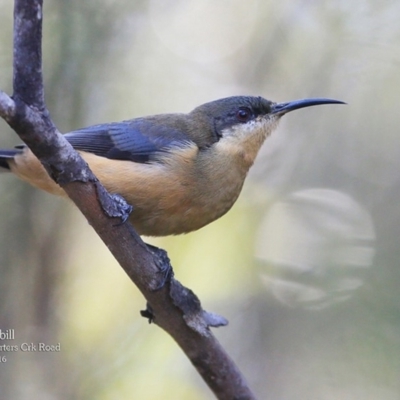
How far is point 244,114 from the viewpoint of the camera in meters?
5.50

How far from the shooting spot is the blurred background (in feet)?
16.4

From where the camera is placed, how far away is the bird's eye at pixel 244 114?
216 inches

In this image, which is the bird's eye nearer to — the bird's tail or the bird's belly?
the bird's belly

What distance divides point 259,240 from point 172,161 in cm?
170

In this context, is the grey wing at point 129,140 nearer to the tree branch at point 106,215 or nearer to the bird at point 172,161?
the bird at point 172,161

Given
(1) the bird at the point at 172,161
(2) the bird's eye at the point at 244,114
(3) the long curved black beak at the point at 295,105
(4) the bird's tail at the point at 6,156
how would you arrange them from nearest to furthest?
(1) the bird at the point at 172,161, (4) the bird's tail at the point at 6,156, (3) the long curved black beak at the point at 295,105, (2) the bird's eye at the point at 244,114

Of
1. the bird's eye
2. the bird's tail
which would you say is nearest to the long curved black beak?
the bird's eye

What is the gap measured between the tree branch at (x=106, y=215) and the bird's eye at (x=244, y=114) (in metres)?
1.61

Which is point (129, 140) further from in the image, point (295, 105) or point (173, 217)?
point (295, 105)

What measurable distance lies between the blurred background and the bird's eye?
1.22 metres

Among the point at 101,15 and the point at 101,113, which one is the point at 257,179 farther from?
the point at 101,15

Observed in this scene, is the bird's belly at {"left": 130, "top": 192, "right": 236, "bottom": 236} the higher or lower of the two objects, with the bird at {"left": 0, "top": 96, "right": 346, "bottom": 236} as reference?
lower

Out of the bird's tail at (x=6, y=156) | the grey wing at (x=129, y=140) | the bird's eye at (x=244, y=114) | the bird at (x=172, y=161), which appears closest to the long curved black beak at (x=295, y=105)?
the bird at (x=172, y=161)

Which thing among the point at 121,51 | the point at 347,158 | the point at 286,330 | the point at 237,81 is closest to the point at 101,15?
the point at 121,51
